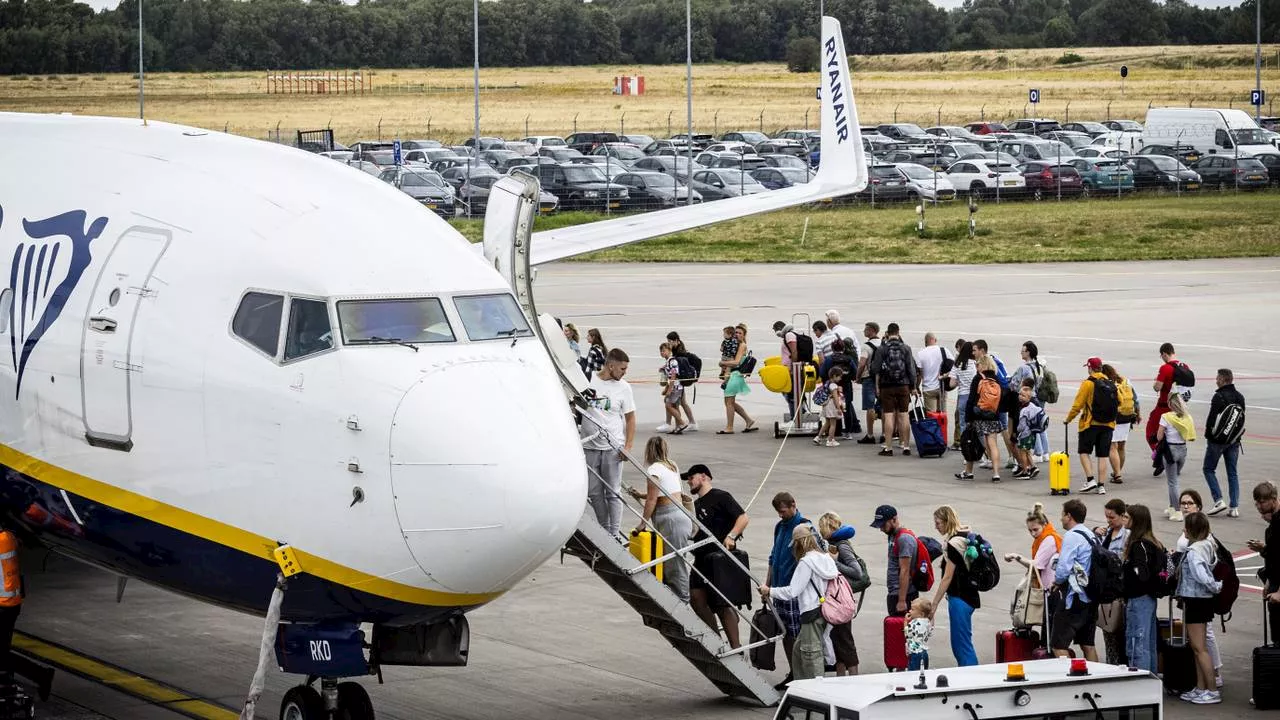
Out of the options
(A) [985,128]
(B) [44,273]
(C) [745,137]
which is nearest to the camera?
(B) [44,273]

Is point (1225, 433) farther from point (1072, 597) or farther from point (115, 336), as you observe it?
point (115, 336)

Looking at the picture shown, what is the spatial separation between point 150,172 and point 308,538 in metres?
4.23

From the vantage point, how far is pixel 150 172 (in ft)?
49.4

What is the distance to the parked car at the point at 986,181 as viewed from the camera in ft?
255

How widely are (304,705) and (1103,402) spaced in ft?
52.2

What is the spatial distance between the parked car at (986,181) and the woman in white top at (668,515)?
6108 centimetres

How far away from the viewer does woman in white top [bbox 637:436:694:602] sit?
686 inches

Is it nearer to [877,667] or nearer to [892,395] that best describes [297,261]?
[877,667]

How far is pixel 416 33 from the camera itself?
160875 millimetres

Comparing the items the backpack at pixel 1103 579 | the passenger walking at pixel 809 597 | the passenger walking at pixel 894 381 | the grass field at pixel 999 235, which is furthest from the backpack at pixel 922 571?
the grass field at pixel 999 235

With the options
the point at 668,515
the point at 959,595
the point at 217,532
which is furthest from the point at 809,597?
the point at 217,532

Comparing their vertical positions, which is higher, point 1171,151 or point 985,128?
point 985,128

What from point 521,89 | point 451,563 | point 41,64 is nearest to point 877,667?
point 451,563

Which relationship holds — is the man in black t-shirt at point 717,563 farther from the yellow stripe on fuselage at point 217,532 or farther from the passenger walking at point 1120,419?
the passenger walking at point 1120,419
